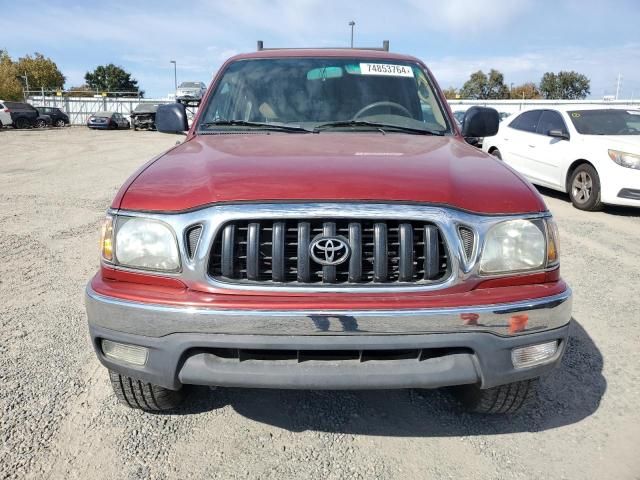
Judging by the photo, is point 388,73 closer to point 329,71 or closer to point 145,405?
point 329,71

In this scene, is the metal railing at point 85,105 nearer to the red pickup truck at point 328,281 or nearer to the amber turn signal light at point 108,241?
the amber turn signal light at point 108,241

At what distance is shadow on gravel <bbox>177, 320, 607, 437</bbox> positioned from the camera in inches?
99.0

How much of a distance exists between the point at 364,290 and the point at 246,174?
2.25 ft

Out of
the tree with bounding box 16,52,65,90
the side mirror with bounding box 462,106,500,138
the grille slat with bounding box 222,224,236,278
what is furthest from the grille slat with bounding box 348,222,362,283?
the tree with bounding box 16,52,65,90

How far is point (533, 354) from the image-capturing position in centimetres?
209

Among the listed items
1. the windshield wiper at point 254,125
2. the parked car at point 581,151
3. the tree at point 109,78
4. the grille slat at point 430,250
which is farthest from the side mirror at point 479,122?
the tree at point 109,78

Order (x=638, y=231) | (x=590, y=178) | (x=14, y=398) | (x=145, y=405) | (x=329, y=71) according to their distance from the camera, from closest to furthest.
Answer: (x=145, y=405), (x=14, y=398), (x=329, y=71), (x=638, y=231), (x=590, y=178)

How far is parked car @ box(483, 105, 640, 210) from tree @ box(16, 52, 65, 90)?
68941mm

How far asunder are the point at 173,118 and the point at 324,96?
110 centimetres

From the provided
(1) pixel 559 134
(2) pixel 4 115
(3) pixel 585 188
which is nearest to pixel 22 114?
(2) pixel 4 115

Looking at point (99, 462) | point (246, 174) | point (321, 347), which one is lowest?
point (99, 462)

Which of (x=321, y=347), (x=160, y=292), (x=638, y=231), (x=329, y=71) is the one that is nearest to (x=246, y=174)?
(x=160, y=292)

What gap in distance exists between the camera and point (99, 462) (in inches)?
88.1

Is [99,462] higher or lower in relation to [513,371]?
lower
